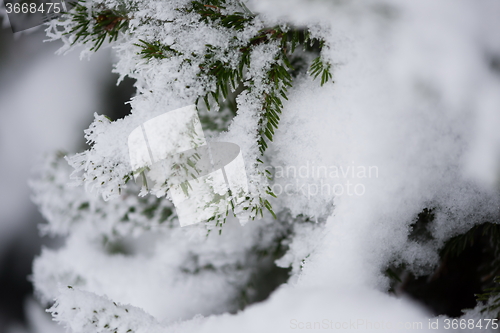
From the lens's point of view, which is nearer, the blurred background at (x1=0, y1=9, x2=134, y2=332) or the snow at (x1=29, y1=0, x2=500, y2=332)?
the snow at (x1=29, y1=0, x2=500, y2=332)

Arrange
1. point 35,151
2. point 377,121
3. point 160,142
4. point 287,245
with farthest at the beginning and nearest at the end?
point 35,151 < point 287,245 < point 377,121 < point 160,142

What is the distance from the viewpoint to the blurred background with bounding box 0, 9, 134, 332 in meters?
0.84

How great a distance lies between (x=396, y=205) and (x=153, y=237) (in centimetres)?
72

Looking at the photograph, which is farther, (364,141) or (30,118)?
(30,118)

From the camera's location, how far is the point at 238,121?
0.51 m

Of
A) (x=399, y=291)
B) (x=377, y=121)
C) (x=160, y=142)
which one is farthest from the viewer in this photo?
(x=399, y=291)

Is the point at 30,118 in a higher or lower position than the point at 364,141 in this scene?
lower

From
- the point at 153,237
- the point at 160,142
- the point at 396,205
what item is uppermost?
the point at 160,142

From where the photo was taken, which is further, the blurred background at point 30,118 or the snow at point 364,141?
the blurred background at point 30,118

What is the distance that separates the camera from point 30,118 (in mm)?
891

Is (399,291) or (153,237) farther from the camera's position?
(153,237)

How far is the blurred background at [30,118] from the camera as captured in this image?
837 mm

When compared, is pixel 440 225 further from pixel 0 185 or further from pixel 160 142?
pixel 0 185

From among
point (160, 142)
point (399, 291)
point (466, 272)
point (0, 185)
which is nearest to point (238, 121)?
point (160, 142)
